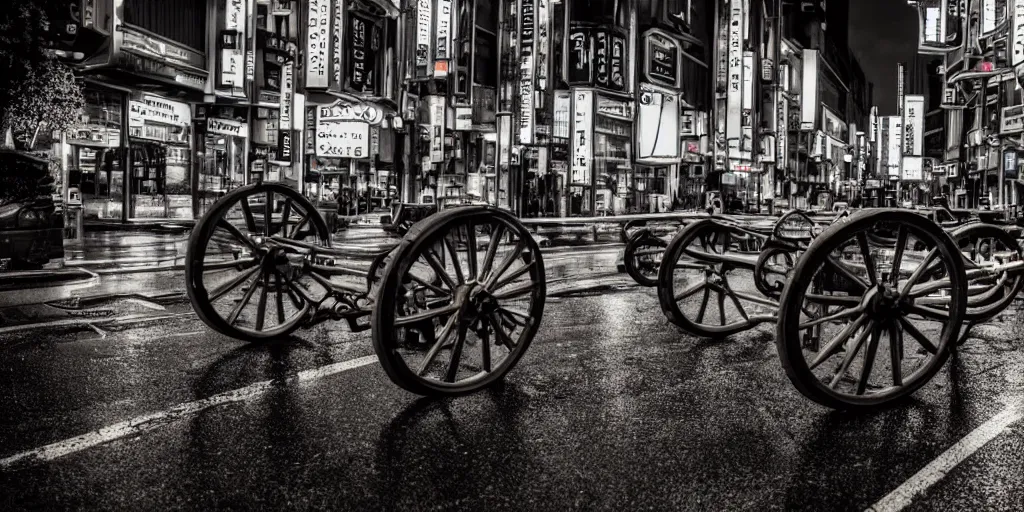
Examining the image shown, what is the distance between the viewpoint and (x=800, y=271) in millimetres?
4312

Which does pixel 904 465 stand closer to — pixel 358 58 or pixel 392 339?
pixel 392 339

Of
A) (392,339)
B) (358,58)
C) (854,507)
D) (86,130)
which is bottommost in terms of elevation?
(854,507)

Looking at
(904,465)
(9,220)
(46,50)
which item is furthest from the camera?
(46,50)

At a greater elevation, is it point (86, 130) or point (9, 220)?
point (86, 130)

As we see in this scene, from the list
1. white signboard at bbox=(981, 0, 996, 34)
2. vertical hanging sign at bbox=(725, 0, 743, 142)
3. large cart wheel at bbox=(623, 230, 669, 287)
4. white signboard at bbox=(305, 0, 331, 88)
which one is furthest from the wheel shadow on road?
vertical hanging sign at bbox=(725, 0, 743, 142)

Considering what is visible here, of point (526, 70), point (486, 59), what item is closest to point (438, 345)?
point (526, 70)

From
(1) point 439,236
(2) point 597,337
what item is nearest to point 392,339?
(1) point 439,236

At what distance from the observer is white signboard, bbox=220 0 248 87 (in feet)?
93.2

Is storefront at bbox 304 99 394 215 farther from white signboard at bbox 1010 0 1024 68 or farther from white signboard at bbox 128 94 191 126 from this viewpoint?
white signboard at bbox 1010 0 1024 68

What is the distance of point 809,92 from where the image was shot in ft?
308

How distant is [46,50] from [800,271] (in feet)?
55.0

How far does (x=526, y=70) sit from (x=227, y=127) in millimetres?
14372

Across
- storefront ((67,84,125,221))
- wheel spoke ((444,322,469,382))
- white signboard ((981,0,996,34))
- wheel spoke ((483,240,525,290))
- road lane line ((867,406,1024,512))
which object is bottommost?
road lane line ((867,406,1024,512))

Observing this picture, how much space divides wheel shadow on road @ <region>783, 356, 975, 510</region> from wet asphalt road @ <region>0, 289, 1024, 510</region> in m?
0.01
